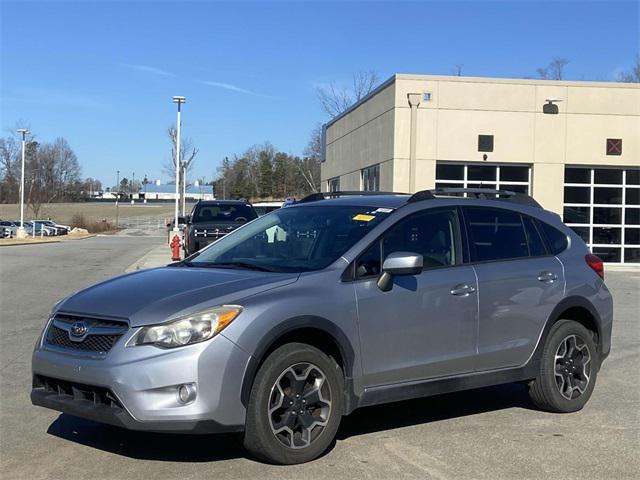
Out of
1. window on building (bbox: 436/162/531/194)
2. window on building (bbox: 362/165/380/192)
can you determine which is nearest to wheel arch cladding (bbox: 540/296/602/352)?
window on building (bbox: 436/162/531/194)

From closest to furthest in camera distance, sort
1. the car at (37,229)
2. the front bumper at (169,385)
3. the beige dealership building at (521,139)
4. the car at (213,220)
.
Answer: the front bumper at (169,385), the car at (213,220), the beige dealership building at (521,139), the car at (37,229)

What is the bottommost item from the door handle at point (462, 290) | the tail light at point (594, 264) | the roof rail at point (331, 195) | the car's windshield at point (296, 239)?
the door handle at point (462, 290)

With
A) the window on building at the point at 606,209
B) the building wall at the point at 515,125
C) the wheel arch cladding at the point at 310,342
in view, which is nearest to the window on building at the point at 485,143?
the building wall at the point at 515,125

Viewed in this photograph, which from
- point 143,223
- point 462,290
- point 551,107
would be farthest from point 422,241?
point 143,223

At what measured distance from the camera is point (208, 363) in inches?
178

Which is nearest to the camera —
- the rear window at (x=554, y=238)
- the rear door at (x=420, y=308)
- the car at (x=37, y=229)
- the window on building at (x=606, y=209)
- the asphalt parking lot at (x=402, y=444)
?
the asphalt parking lot at (x=402, y=444)

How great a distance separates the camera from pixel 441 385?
18.5ft

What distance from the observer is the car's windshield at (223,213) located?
67.8ft

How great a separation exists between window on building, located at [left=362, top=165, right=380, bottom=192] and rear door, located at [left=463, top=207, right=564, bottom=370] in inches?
802

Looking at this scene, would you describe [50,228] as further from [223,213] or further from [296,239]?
[296,239]

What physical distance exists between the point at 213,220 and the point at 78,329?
624 inches

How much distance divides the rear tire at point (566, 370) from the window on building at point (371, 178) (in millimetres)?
20272

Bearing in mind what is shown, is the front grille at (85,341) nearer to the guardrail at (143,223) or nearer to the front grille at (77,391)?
the front grille at (77,391)

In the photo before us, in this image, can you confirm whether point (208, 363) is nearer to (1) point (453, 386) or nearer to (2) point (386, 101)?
(1) point (453, 386)
